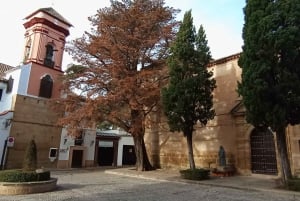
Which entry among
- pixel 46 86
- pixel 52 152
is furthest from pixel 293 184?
pixel 46 86

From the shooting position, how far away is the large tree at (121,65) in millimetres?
15023

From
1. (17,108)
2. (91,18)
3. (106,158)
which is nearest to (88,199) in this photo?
(91,18)

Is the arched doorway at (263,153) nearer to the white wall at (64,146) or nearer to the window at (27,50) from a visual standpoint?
the white wall at (64,146)

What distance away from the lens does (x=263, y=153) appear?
14547 millimetres

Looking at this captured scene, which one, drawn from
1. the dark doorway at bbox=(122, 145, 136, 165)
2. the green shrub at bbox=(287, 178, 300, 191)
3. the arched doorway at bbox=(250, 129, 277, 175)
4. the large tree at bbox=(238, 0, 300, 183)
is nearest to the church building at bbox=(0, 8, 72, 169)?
the dark doorway at bbox=(122, 145, 136, 165)

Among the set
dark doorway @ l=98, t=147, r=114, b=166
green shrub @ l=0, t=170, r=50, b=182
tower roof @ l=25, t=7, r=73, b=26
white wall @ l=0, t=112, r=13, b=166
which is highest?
tower roof @ l=25, t=7, r=73, b=26

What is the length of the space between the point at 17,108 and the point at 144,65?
9.96m

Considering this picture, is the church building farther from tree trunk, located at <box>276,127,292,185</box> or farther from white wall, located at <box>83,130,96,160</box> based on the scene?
tree trunk, located at <box>276,127,292,185</box>

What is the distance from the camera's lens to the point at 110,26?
16.1m

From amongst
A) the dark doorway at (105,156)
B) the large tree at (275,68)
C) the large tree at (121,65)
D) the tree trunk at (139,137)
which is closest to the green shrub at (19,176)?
the large tree at (121,65)

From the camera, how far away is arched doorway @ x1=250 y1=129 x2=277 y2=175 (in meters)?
14.1

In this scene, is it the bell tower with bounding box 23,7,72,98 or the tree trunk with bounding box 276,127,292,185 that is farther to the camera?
the bell tower with bounding box 23,7,72,98

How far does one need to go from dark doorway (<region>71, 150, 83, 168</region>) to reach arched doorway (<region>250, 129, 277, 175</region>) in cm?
1449

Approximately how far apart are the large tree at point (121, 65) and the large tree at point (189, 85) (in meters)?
2.02
